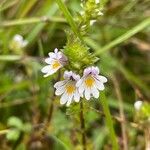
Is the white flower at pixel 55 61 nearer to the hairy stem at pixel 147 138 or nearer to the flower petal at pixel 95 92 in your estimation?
the flower petal at pixel 95 92

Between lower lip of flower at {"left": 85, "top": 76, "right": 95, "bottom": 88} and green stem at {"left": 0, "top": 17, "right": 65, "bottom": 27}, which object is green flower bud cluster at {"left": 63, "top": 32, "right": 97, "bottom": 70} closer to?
lower lip of flower at {"left": 85, "top": 76, "right": 95, "bottom": 88}

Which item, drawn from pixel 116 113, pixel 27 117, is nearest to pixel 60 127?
pixel 27 117

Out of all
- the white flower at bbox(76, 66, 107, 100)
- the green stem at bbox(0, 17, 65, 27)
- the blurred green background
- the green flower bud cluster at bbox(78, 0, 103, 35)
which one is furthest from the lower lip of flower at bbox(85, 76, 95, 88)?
the green stem at bbox(0, 17, 65, 27)

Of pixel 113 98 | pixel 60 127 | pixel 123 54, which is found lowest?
pixel 60 127

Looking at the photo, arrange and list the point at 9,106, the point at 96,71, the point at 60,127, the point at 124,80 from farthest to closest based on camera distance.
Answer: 1. the point at 124,80
2. the point at 9,106
3. the point at 60,127
4. the point at 96,71

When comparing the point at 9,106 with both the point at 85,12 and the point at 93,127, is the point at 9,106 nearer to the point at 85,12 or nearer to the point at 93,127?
the point at 93,127

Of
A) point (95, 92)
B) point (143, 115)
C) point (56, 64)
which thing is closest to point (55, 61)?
point (56, 64)

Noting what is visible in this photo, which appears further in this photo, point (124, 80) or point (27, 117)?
point (124, 80)
